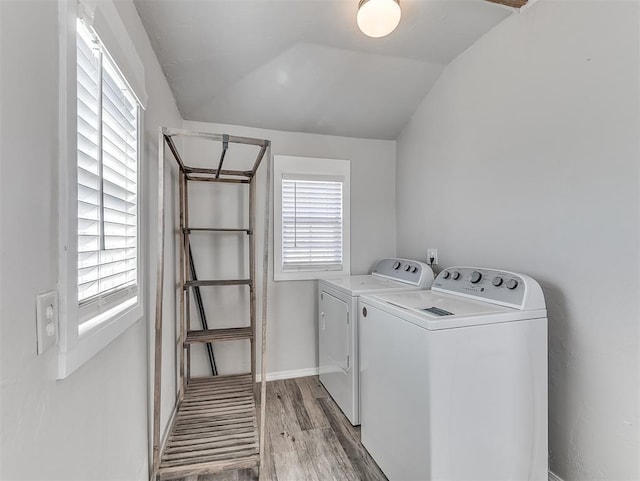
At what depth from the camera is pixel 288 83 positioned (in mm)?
2182

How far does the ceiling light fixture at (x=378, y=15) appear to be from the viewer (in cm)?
144

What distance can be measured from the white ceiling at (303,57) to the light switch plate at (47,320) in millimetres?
1359

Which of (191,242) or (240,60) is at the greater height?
(240,60)

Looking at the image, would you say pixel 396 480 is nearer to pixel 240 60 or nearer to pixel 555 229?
pixel 555 229

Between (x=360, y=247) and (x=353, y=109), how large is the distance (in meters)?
1.14

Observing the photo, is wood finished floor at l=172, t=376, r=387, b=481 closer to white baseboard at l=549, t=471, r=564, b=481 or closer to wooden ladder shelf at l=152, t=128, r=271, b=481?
wooden ladder shelf at l=152, t=128, r=271, b=481

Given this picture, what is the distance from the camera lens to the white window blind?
88 cm

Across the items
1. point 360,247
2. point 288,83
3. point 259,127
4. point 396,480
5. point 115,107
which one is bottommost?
point 396,480

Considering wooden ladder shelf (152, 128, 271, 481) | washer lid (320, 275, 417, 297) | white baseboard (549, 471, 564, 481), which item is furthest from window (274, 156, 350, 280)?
white baseboard (549, 471, 564, 481)

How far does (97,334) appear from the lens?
0.91 m

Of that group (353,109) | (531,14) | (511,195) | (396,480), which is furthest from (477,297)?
(353,109)

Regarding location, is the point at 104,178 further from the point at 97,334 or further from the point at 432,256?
the point at 432,256

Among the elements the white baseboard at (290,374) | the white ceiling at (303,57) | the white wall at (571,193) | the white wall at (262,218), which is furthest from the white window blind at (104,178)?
the white wall at (571,193)

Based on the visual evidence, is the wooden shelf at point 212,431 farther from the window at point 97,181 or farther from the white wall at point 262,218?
the window at point 97,181
